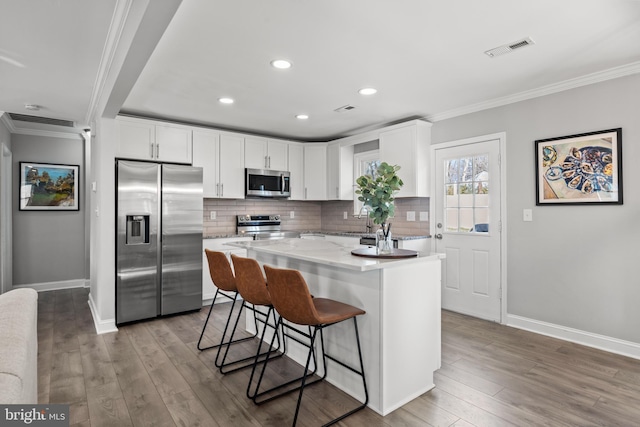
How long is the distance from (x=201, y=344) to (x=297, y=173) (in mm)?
3138

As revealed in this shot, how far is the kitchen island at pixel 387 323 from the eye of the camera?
6.91 ft

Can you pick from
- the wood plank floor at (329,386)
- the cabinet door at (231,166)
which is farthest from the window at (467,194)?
the cabinet door at (231,166)

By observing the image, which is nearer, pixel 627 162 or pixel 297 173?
pixel 627 162

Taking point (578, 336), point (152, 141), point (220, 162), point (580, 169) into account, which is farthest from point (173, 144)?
point (578, 336)

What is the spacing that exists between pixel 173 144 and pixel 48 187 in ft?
7.78

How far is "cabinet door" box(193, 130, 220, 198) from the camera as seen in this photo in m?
4.60

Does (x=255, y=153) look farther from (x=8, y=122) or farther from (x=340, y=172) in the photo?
(x=8, y=122)

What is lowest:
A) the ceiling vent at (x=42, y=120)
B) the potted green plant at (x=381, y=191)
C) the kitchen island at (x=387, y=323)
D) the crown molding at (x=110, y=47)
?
the kitchen island at (x=387, y=323)

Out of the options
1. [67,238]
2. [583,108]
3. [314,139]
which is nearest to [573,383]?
[583,108]

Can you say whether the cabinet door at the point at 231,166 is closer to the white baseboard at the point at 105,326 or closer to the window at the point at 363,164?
the window at the point at 363,164

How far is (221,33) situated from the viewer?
7.71 ft

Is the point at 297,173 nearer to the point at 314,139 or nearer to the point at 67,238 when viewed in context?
the point at 314,139

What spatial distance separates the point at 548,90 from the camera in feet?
11.0

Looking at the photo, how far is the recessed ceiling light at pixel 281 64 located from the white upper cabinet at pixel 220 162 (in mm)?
2131
